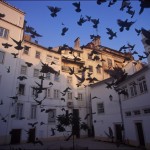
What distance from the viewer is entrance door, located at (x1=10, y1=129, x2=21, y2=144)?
1002 inches

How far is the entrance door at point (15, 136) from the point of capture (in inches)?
1002

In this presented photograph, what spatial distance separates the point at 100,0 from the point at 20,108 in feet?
82.4

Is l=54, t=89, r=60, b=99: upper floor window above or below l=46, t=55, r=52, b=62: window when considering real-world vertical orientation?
below

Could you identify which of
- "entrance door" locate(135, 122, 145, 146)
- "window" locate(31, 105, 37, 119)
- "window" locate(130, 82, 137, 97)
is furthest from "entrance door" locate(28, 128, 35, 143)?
"window" locate(130, 82, 137, 97)

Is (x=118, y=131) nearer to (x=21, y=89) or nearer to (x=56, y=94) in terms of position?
(x=56, y=94)

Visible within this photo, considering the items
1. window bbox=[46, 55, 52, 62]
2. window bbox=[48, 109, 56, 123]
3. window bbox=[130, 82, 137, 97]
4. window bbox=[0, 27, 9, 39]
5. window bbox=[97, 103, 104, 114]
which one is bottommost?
window bbox=[48, 109, 56, 123]

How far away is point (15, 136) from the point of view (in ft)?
84.8

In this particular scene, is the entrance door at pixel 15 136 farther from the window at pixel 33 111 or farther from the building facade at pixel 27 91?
the window at pixel 33 111

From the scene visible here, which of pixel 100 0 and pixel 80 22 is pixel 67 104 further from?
pixel 100 0

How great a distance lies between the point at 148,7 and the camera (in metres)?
4.36

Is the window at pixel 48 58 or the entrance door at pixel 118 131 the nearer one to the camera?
the entrance door at pixel 118 131

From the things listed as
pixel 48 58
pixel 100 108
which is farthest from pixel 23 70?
pixel 100 108

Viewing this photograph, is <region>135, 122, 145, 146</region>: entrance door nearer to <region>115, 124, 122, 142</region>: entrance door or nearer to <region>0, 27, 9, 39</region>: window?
<region>115, 124, 122, 142</region>: entrance door

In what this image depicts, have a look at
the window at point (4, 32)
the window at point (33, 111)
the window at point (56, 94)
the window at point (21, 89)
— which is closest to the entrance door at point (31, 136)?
the window at point (33, 111)
